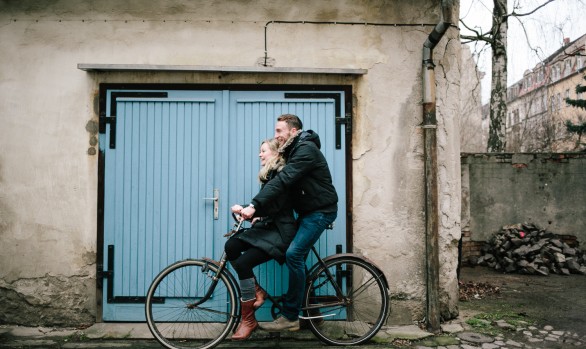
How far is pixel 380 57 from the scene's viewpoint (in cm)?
468

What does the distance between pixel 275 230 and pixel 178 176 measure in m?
1.38

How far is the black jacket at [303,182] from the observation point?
12.1ft

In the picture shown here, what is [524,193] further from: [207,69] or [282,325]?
[207,69]

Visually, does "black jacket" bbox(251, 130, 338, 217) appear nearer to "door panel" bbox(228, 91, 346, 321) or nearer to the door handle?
"door panel" bbox(228, 91, 346, 321)

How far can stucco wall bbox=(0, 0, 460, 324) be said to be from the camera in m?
4.52

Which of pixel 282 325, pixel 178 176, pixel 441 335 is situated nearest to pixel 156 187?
pixel 178 176

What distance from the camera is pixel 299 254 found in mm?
3822

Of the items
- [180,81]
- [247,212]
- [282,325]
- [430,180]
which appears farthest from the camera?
[180,81]

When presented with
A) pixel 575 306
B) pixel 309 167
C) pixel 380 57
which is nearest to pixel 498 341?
pixel 575 306

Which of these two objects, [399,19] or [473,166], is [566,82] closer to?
[473,166]

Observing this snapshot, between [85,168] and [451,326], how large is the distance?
4250mm

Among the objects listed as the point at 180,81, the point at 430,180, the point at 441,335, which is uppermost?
the point at 180,81

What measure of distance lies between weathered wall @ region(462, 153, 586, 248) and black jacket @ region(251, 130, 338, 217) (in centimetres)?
513

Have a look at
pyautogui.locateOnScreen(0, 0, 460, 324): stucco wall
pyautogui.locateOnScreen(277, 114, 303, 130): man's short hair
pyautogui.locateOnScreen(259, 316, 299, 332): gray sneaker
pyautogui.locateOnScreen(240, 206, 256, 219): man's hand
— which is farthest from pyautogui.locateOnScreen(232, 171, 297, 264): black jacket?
pyautogui.locateOnScreen(0, 0, 460, 324): stucco wall
